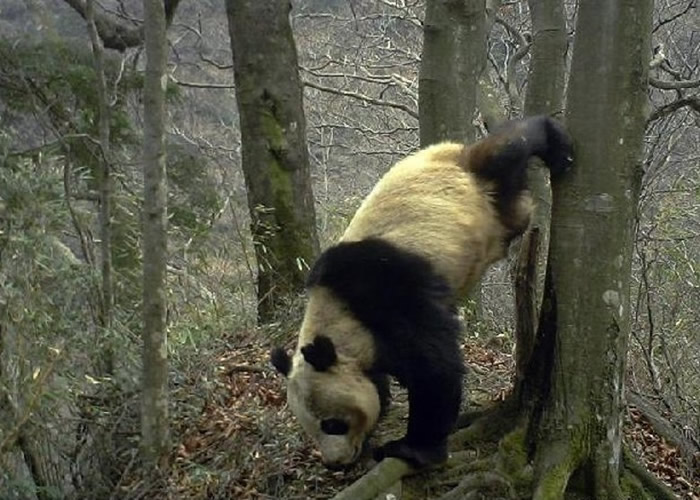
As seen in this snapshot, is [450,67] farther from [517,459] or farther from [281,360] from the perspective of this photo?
[517,459]

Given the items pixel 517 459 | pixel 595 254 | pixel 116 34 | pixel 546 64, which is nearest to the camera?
pixel 595 254

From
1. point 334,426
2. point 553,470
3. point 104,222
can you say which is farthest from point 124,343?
point 553,470

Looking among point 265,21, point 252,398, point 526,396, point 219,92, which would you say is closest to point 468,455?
point 526,396

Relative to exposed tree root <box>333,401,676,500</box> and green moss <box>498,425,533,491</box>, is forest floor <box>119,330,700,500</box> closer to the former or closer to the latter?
exposed tree root <box>333,401,676,500</box>

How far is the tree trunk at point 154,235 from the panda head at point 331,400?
0.77 m

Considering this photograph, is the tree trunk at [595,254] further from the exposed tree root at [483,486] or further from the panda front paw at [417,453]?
the panda front paw at [417,453]

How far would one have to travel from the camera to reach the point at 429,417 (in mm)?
4840

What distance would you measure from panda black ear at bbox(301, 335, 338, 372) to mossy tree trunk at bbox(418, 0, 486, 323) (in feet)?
11.4

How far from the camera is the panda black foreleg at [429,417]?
15.7ft

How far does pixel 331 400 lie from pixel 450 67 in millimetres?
3965

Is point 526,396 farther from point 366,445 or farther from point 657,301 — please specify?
point 657,301

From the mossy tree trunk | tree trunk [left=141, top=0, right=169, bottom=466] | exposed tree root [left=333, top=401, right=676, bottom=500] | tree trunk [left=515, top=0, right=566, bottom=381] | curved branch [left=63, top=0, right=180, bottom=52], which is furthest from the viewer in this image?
curved branch [left=63, top=0, right=180, bottom=52]

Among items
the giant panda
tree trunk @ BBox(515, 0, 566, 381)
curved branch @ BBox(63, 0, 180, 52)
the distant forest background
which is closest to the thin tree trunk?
the distant forest background

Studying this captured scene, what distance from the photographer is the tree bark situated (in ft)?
26.3
